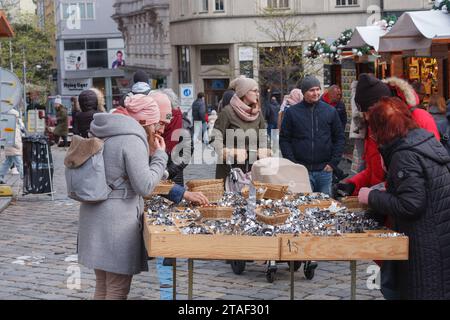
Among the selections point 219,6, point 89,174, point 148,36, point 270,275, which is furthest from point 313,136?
point 148,36

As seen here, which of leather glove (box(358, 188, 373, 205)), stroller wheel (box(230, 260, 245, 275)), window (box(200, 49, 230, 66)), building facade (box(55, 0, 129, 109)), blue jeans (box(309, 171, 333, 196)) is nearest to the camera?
leather glove (box(358, 188, 373, 205))

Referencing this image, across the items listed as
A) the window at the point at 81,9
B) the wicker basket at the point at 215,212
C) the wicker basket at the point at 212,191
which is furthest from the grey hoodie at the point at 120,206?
the window at the point at 81,9

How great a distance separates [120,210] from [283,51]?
41566mm

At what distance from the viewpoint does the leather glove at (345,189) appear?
274 inches

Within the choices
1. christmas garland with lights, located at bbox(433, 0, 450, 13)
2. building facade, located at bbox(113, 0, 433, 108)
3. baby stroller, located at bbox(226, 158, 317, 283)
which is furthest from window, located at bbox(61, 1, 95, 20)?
baby stroller, located at bbox(226, 158, 317, 283)

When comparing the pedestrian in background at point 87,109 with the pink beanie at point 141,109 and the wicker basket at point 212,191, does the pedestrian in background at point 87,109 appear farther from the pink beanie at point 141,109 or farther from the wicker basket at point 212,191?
the pink beanie at point 141,109

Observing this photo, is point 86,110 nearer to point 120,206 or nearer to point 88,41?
point 120,206

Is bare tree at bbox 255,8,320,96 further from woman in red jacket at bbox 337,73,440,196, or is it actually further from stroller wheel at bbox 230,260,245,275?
woman in red jacket at bbox 337,73,440,196

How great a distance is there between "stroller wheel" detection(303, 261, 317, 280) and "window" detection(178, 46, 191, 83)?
4538 centimetres

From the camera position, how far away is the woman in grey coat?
6387mm

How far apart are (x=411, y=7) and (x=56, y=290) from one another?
42083 mm

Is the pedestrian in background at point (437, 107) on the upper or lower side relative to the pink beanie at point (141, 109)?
lower

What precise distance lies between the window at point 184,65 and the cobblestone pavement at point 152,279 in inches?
1669
